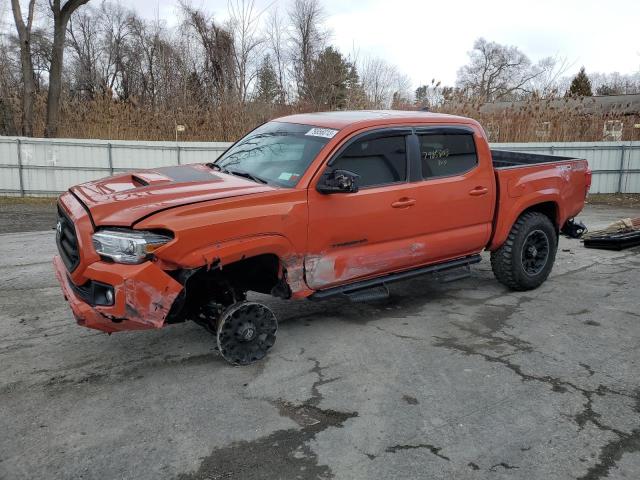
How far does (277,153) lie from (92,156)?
10.8 metres

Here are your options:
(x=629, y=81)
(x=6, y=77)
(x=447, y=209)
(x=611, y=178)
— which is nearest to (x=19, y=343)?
(x=447, y=209)

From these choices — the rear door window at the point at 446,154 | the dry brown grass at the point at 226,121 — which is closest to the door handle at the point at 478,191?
the rear door window at the point at 446,154

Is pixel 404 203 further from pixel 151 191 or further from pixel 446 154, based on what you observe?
pixel 151 191

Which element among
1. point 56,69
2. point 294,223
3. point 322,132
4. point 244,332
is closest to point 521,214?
point 322,132

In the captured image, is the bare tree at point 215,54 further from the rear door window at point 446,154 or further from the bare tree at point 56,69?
the rear door window at point 446,154

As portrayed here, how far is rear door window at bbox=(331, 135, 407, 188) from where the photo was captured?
476cm

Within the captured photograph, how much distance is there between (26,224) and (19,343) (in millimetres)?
6914

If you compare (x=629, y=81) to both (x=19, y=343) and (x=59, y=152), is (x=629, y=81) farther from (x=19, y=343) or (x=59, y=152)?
(x=19, y=343)

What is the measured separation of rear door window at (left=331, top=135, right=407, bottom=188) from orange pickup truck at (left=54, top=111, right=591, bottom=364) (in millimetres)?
13

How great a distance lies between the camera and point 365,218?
4.71 meters

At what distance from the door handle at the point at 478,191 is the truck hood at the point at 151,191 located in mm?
2185

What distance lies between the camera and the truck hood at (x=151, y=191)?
12.4ft

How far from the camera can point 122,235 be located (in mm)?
3689

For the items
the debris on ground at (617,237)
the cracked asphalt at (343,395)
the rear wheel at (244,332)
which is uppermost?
the debris on ground at (617,237)
